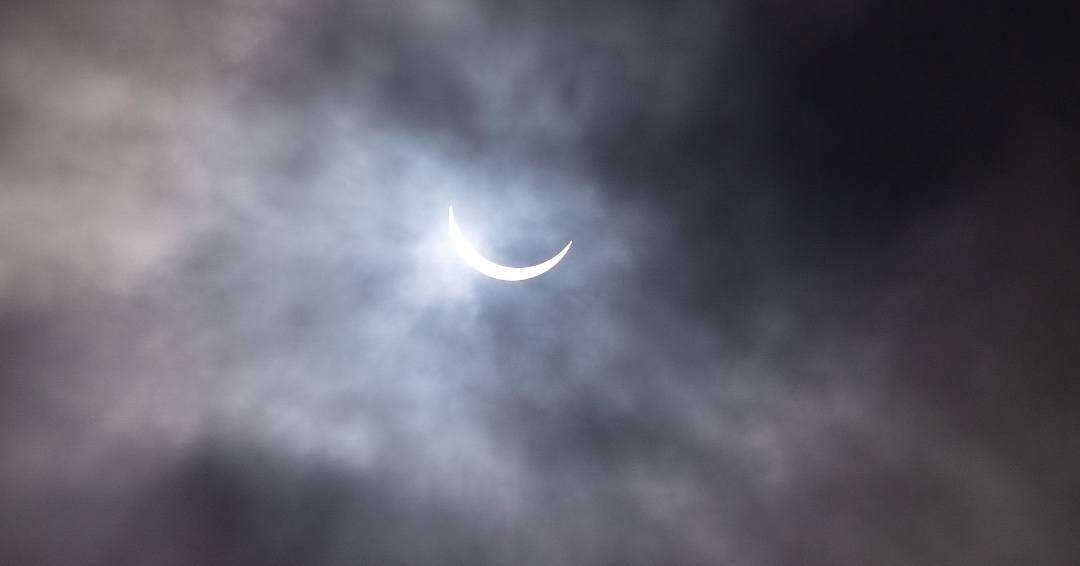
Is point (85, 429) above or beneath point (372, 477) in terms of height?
beneath

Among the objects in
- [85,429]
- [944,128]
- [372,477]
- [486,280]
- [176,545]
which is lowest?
[176,545]

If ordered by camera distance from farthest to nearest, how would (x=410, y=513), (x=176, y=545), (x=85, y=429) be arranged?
(x=410, y=513), (x=176, y=545), (x=85, y=429)

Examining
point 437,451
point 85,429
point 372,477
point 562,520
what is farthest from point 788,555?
point 85,429

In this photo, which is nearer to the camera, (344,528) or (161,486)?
(161,486)

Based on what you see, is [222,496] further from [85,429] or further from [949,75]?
[949,75]

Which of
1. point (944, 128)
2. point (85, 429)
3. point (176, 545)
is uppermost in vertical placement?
point (944, 128)

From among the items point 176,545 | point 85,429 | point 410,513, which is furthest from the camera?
point 410,513

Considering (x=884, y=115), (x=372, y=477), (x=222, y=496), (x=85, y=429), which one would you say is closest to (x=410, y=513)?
(x=372, y=477)

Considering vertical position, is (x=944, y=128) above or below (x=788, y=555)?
above

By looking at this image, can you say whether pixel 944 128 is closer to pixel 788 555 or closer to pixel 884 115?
pixel 884 115
